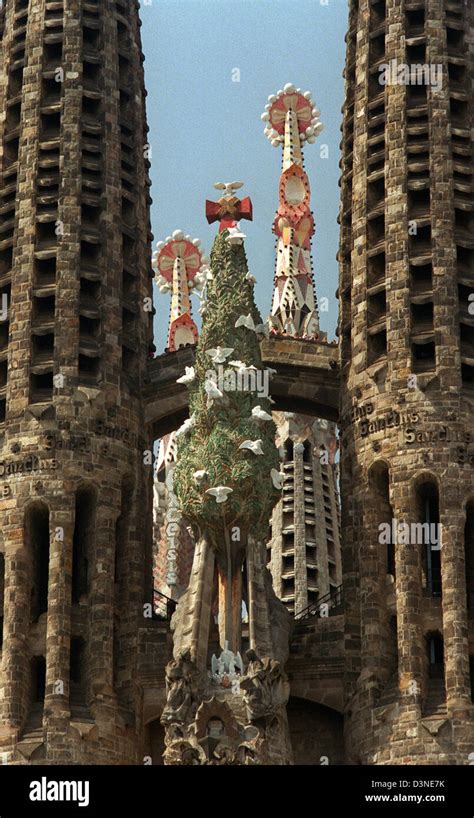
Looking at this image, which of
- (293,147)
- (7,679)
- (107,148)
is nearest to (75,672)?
(7,679)

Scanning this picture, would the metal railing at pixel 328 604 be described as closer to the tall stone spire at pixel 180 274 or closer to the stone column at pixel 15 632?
the stone column at pixel 15 632

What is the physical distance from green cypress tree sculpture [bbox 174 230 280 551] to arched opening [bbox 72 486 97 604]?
2448 mm

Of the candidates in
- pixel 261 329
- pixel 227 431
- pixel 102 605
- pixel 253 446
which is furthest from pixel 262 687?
pixel 261 329

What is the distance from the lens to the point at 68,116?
7194 cm

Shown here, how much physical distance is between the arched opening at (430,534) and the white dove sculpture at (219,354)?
4548 millimetres

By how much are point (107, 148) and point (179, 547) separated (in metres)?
13.9

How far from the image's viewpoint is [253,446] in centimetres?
6562

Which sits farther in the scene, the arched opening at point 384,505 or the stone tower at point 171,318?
the stone tower at point 171,318

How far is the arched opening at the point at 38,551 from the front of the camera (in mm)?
67562

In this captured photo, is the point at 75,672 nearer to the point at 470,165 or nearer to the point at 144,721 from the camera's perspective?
the point at 144,721

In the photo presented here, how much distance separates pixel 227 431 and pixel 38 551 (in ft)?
16.0

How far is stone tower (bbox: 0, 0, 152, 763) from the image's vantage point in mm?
66500

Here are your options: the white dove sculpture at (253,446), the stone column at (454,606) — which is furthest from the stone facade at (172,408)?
the white dove sculpture at (253,446)

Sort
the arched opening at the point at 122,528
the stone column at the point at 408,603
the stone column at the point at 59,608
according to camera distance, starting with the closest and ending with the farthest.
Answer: the stone column at the point at 408,603, the stone column at the point at 59,608, the arched opening at the point at 122,528
